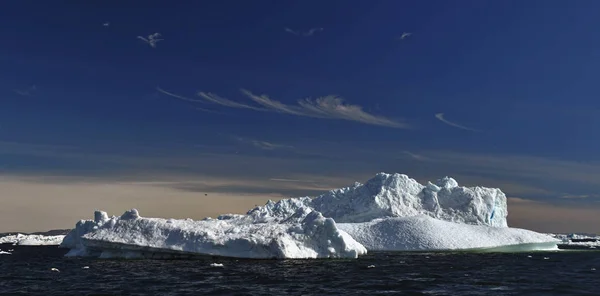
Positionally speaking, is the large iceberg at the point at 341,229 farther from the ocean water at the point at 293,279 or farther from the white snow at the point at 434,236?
the ocean water at the point at 293,279

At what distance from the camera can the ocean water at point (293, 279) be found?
867 inches

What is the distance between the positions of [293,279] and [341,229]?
31609 millimetres

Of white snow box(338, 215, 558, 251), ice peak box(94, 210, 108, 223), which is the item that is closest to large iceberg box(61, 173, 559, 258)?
ice peak box(94, 210, 108, 223)

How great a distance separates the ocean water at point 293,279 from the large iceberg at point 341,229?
197 centimetres

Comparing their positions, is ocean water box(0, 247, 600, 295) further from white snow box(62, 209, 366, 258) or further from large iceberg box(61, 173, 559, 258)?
large iceberg box(61, 173, 559, 258)

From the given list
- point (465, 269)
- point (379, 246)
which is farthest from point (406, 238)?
point (465, 269)

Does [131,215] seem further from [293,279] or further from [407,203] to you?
[407,203]

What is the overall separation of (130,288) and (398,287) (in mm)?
11693

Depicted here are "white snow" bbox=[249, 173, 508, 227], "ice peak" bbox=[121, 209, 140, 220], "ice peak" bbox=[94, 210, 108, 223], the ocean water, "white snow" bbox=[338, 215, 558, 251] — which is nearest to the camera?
the ocean water

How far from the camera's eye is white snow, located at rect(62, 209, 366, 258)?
3619 centimetres

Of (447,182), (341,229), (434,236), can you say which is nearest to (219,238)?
(341,229)

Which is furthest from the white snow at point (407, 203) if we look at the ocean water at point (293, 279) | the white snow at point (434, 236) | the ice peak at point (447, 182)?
the ocean water at point (293, 279)

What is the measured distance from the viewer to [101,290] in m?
21.9

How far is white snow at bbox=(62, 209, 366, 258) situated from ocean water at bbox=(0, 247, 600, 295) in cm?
141
